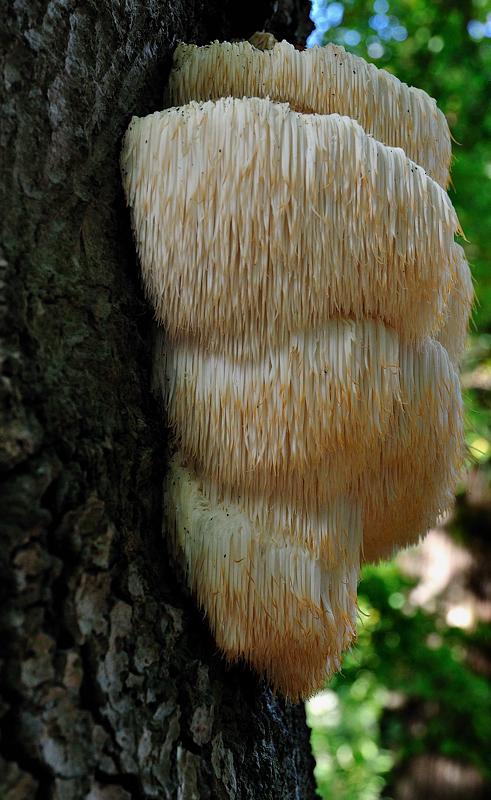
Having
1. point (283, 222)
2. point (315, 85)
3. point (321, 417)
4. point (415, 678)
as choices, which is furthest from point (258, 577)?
point (415, 678)

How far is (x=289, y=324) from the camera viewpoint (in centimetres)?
129

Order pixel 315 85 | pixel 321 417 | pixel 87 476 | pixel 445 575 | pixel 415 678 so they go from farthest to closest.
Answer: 1. pixel 445 575
2. pixel 415 678
3. pixel 315 85
4. pixel 321 417
5. pixel 87 476

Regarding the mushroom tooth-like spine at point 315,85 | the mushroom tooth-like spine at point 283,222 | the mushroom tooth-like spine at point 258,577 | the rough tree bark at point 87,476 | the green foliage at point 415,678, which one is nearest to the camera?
the rough tree bark at point 87,476

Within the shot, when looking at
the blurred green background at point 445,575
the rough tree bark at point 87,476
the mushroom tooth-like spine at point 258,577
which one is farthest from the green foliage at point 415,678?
the rough tree bark at point 87,476

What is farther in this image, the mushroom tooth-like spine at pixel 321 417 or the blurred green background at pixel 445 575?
the blurred green background at pixel 445 575

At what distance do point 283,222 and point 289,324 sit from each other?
0.19m

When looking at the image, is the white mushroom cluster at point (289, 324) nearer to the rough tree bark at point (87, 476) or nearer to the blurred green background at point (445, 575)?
the rough tree bark at point (87, 476)

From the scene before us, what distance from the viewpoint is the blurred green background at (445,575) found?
4.27m

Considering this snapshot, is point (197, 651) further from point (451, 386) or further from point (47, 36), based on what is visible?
point (47, 36)

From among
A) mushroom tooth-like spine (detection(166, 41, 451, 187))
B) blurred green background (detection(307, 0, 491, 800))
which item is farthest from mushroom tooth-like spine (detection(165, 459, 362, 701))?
blurred green background (detection(307, 0, 491, 800))

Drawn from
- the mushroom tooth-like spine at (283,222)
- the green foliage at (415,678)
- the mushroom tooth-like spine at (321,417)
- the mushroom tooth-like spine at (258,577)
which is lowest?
the green foliage at (415,678)

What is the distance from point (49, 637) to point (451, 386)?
93 cm

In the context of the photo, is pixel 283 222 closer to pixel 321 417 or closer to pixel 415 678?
pixel 321 417

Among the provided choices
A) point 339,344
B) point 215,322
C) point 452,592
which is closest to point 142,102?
point 215,322
